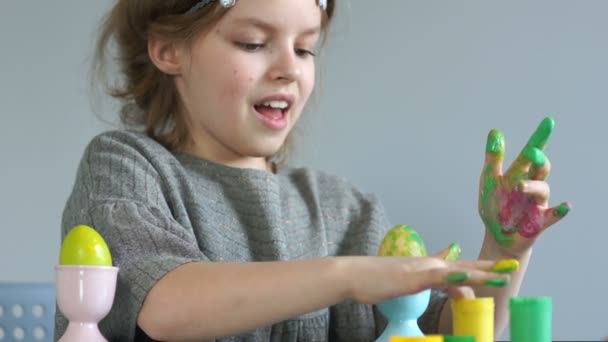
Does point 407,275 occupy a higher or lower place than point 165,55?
lower

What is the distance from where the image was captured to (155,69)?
1.17 metres

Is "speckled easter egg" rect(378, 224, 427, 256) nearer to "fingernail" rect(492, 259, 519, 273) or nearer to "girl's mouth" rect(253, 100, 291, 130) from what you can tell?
"fingernail" rect(492, 259, 519, 273)

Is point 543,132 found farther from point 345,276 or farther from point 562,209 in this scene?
point 345,276

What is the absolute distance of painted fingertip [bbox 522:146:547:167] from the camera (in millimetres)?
875

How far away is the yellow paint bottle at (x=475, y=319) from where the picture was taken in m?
0.74

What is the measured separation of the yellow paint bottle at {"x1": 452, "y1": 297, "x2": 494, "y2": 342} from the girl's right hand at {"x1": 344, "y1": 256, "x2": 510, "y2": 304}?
4 cm

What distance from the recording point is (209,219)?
3.45 ft

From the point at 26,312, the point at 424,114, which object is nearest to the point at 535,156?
the point at 26,312

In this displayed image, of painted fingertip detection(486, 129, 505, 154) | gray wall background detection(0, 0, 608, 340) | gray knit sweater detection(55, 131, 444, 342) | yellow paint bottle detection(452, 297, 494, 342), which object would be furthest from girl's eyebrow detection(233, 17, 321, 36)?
gray wall background detection(0, 0, 608, 340)

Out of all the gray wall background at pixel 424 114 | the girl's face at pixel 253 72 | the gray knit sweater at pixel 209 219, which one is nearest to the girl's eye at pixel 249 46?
the girl's face at pixel 253 72

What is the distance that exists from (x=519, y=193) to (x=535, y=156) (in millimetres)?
36

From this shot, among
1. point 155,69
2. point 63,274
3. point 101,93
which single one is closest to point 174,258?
point 63,274

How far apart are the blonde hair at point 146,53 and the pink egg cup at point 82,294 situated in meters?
0.38

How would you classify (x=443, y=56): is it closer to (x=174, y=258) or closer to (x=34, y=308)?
(x=34, y=308)
